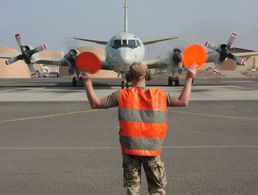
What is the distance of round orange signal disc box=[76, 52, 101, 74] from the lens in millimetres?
3998

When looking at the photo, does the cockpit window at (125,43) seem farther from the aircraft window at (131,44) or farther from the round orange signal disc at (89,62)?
the round orange signal disc at (89,62)

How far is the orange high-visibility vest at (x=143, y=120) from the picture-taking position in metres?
4.25

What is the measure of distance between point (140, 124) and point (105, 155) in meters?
4.51

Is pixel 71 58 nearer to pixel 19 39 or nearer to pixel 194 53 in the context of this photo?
pixel 19 39

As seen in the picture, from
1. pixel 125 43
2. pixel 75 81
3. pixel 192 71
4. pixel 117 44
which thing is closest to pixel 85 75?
pixel 192 71

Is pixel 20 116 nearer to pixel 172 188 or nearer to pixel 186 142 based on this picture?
pixel 186 142

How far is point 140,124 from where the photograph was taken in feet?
Result: 13.9

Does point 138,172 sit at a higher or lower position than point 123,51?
lower

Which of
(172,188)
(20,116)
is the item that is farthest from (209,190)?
(20,116)

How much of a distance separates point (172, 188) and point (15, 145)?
5.00 meters

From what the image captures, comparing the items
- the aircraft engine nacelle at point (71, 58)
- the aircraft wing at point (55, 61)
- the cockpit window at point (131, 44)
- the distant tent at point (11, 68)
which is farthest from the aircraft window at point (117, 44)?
the distant tent at point (11, 68)

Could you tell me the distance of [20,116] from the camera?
52.9 feet

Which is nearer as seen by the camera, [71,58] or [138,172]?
[138,172]

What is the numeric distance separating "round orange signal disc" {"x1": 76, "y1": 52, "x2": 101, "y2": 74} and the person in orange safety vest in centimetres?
18
